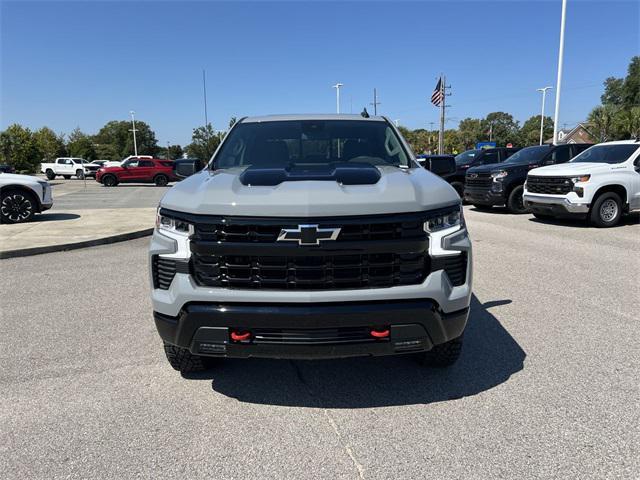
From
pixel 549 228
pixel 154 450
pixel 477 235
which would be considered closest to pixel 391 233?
pixel 154 450

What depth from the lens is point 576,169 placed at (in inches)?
393

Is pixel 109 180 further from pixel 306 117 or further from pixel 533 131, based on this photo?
pixel 533 131

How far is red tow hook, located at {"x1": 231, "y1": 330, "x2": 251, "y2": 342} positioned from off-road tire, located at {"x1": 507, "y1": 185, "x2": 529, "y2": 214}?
11309 mm

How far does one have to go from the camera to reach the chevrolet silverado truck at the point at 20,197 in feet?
35.0

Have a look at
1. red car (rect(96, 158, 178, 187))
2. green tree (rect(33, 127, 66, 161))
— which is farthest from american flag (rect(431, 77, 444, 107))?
green tree (rect(33, 127, 66, 161))

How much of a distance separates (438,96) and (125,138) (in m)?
98.8

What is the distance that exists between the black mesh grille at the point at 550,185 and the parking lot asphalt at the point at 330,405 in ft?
18.3

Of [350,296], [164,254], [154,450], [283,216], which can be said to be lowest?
[154,450]

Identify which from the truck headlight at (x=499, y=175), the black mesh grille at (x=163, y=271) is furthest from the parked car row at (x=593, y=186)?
the black mesh grille at (x=163, y=271)

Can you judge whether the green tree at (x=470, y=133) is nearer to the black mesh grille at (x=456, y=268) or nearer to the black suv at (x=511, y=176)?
the black suv at (x=511, y=176)

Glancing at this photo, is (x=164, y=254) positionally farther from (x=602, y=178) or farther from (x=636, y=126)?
(x=636, y=126)

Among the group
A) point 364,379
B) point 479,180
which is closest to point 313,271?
point 364,379

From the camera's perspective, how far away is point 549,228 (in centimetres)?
1016

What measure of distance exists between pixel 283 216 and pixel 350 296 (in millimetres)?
586
